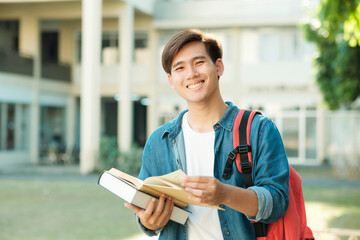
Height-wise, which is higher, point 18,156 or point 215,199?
point 215,199

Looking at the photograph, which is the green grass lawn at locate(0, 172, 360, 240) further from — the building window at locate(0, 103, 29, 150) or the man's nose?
the building window at locate(0, 103, 29, 150)

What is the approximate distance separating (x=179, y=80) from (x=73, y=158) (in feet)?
69.9

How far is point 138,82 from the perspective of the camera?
2642 cm

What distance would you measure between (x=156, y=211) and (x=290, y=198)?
0.51 metres

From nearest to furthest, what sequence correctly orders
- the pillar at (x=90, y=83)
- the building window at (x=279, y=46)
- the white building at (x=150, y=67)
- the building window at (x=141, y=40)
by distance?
1. the pillar at (x=90, y=83)
2. the white building at (x=150, y=67)
3. the building window at (x=279, y=46)
4. the building window at (x=141, y=40)

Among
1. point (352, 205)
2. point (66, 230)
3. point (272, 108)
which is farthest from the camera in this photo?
point (272, 108)

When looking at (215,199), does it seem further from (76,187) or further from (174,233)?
(76,187)

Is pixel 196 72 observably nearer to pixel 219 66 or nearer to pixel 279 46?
pixel 219 66

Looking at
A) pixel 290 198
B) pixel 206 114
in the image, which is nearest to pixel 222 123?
pixel 206 114

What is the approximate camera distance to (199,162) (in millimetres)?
2049

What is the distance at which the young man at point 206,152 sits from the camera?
181cm

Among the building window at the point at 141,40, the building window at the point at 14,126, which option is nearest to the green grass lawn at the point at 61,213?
the building window at the point at 14,126

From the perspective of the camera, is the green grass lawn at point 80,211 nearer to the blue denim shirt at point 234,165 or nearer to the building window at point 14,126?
the blue denim shirt at point 234,165

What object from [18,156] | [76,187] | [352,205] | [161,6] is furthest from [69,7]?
[352,205]
